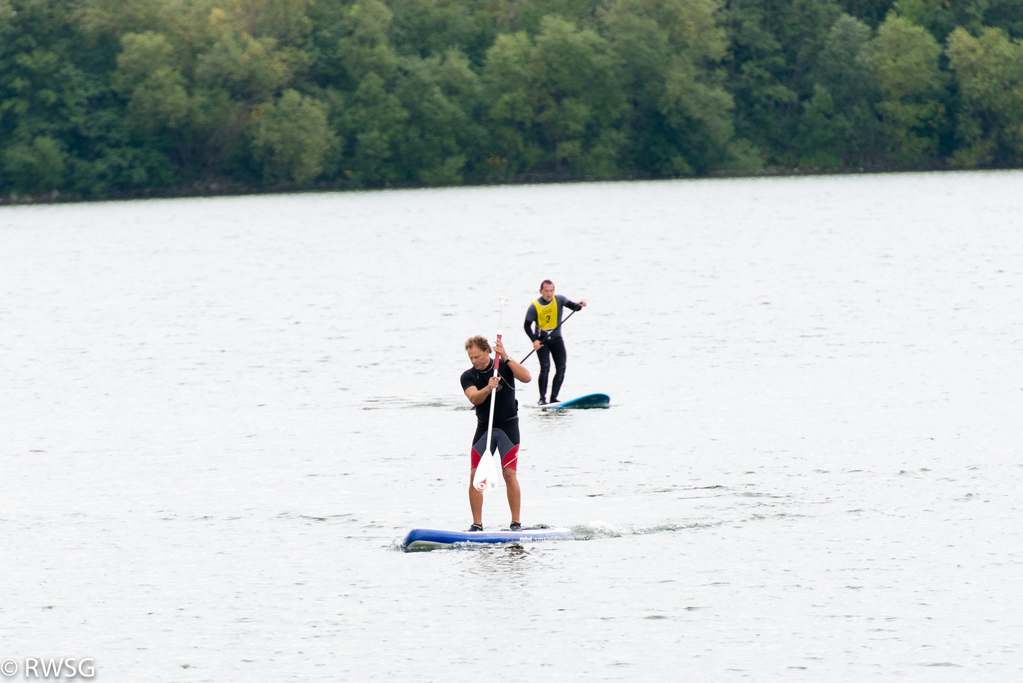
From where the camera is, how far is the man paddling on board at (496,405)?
14.2 metres

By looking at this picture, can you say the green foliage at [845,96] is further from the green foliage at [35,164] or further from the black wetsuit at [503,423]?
the black wetsuit at [503,423]

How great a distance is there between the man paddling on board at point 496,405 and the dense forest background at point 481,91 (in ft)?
305

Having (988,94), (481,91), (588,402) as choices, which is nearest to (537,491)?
(588,402)

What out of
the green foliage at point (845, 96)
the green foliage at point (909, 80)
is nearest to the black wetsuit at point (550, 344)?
the green foliage at point (909, 80)

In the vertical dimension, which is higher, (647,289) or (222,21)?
(222,21)

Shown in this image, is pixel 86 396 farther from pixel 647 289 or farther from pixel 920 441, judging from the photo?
pixel 647 289

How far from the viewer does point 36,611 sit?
13.2m

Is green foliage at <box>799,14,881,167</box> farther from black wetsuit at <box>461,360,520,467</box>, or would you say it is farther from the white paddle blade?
the white paddle blade

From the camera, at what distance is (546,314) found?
75.5 ft

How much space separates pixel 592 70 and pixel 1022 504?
98.0 meters

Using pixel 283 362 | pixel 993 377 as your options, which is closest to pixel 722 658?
pixel 993 377

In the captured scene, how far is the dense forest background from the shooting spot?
105375 millimetres

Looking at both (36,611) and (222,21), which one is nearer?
(36,611)

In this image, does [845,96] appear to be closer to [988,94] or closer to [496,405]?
[988,94]
